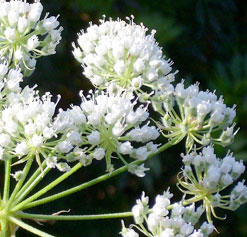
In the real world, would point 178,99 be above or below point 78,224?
below

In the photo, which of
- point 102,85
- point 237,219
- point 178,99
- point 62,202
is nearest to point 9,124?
point 102,85

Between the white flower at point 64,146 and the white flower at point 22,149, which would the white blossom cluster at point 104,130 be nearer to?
the white flower at point 64,146

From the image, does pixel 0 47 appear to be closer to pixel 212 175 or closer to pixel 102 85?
pixel 102 85

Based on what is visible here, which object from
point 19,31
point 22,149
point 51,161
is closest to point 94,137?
point 51,161

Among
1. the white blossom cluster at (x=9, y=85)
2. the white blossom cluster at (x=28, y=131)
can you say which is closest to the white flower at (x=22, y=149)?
the white blossom cluster at (x=28, y=131)

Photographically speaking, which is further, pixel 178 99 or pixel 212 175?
pixel 178 99

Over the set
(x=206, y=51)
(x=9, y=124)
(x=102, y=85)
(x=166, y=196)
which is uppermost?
(x=206, y=51)

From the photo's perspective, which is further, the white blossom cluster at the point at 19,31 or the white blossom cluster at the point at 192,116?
the white blossom cluster at the point at 19,31
